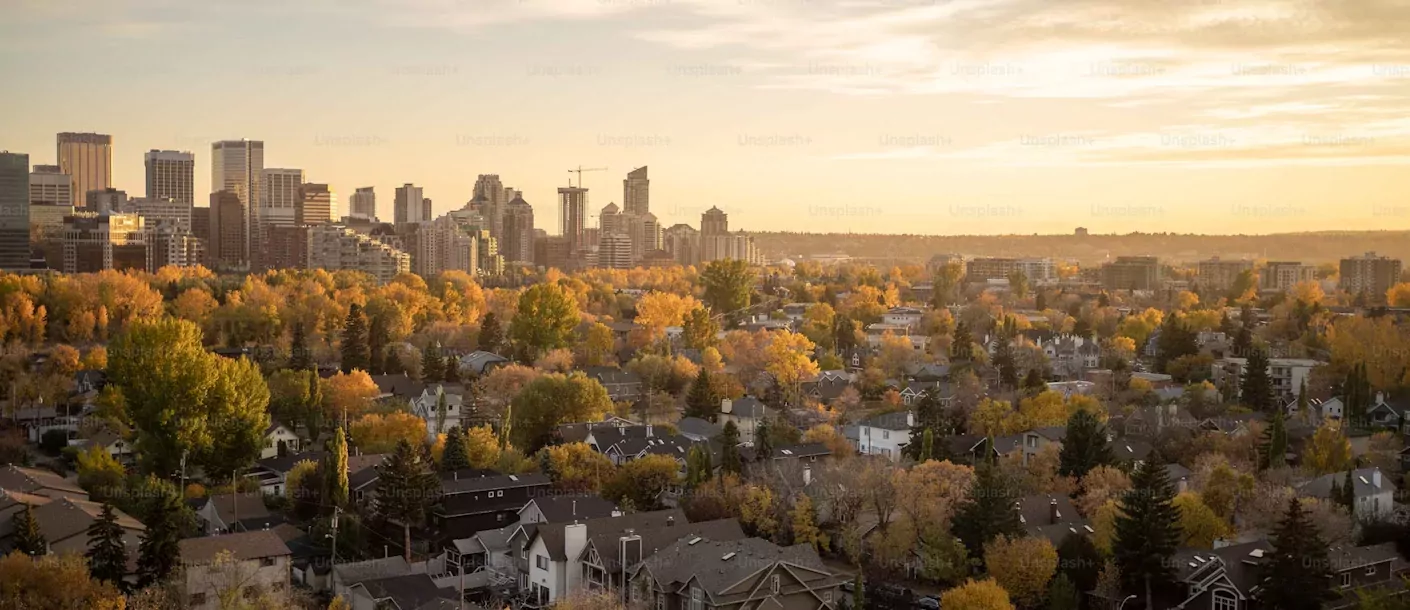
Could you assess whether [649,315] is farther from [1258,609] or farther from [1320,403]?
[1258,609]

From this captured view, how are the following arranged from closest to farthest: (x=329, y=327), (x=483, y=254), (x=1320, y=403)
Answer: (x=1320, y=403)
(x=329, y=327)
(x=483, y=254)

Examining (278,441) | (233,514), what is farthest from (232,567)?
(278,441)

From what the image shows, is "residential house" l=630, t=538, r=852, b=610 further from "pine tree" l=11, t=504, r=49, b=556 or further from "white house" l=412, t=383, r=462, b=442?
"white house" l=412, t=383, r=462, b=442

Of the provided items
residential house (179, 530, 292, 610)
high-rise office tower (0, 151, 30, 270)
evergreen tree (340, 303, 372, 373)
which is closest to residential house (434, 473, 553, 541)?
residential house (179, 530, 292, 610)

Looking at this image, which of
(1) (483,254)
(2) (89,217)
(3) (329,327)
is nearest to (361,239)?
(2) (89,217)

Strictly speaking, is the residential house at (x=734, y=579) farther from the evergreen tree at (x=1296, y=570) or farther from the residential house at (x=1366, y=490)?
the residential house at (x=1366, y=490)

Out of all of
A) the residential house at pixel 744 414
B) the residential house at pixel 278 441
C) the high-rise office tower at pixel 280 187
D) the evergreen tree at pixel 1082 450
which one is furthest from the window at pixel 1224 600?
the high-rise office tower at pixel 280 187
